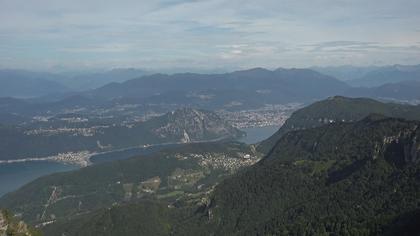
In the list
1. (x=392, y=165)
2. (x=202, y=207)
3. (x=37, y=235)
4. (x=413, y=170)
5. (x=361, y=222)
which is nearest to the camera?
(x=37, y=235)

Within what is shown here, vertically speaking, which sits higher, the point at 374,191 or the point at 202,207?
the point at 374,191

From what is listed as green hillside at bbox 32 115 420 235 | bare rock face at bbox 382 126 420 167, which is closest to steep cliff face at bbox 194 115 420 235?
bare rock face at bbox 382 126 420 167

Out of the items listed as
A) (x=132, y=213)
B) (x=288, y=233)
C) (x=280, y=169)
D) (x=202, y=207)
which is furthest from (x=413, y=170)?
(x=132, y=213)

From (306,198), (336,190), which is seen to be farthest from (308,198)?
(336,190)

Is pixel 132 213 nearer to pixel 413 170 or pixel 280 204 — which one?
pixel 280 204

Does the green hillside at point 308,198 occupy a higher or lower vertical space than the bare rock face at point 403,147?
lower

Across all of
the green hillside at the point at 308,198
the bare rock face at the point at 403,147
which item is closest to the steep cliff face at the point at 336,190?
the bare rock face at the point at 403,147

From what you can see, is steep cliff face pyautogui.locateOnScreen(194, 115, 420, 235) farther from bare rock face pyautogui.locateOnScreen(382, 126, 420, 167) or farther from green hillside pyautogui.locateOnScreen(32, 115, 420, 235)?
green hillside pyautogui.locateOnScreen(32, 115, 420, 235)

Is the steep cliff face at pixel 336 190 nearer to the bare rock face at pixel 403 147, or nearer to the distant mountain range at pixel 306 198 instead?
the bare rock face at pixel 403 147

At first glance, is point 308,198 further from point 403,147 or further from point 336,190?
point 403,147

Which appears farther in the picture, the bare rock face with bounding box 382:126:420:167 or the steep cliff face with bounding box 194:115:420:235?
the bare rock face with bounding box 382:126:420:167

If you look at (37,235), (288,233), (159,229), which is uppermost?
(37,235)
